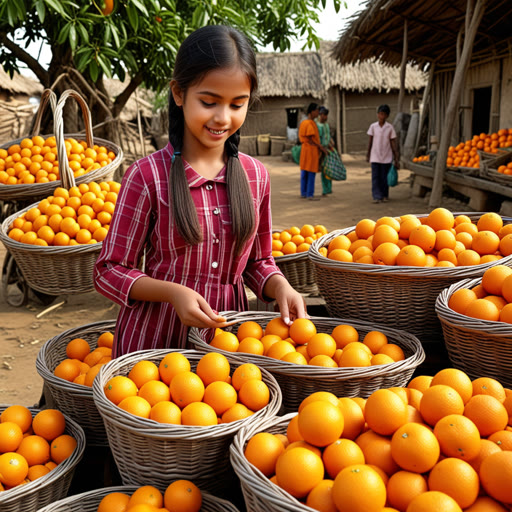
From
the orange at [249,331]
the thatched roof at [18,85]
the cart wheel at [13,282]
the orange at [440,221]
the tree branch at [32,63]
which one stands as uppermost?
the thatched roof at [18,85]

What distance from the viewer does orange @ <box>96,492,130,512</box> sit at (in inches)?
51.1

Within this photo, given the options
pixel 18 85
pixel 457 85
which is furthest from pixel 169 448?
pixel 18 85

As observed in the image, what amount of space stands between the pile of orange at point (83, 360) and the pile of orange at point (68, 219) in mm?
1442

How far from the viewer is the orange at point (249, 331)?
1824 mm

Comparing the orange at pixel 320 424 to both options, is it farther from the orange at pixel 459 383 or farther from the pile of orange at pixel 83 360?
the pile of orange at pixel 83 360

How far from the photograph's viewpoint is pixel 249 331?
5.99 ft

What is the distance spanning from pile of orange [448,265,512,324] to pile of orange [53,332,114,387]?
129cm

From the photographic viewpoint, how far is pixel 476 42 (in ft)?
32.9

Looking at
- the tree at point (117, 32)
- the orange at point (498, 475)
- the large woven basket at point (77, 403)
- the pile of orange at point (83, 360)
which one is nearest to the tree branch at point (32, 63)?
the tree at point (117, 32)

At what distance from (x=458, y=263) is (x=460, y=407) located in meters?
0.96

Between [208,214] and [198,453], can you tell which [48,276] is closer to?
[208,214]

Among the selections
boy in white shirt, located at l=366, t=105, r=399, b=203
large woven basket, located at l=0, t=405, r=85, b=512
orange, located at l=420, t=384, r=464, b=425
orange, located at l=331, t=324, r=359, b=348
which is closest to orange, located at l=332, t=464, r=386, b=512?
orange, located at l=420, t=384, r=464, b=425

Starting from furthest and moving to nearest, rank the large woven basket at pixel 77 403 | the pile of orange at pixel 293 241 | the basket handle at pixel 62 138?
the pile of orange at pixel 293 241 → the basket handle at pixel 62 138 → the large woven basket at pixel 77 403

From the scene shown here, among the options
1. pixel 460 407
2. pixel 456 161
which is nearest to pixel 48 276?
pixel 460 407
